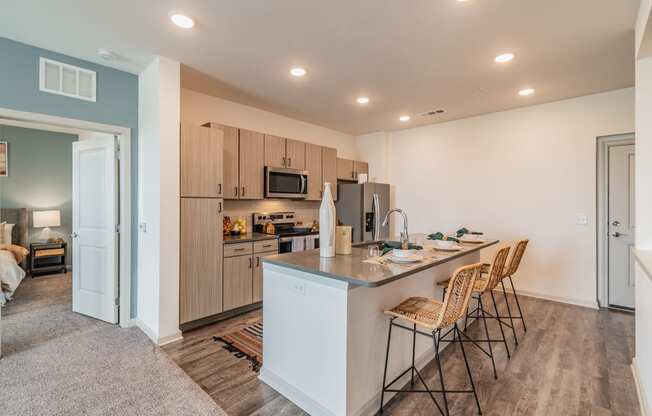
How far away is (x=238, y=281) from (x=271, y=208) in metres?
1.47

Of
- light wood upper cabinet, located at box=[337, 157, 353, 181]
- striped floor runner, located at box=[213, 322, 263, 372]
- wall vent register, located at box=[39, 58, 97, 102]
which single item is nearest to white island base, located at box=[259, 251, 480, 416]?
striped floor runner, located at box=[213, 322, 263, 372]

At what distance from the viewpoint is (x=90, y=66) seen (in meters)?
2.99

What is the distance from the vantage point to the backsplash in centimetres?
424

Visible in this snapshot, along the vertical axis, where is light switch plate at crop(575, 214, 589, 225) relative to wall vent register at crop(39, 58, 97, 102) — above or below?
below

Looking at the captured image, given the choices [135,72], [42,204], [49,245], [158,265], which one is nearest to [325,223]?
[158,265]

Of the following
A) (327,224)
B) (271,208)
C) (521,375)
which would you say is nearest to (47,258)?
(271,208)

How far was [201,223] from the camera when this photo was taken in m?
3.23

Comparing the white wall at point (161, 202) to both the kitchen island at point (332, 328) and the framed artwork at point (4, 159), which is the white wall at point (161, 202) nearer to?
the kitchen island at point (332, 328)

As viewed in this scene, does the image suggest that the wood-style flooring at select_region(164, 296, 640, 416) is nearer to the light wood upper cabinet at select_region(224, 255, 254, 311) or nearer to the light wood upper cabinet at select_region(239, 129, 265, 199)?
the light wood upper cabinet at select_region(224, 255, 254, 311)

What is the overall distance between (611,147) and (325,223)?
400cm

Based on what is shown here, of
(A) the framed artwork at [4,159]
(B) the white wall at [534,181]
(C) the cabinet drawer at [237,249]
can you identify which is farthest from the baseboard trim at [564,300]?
(A) the framed artwork at [4,159]

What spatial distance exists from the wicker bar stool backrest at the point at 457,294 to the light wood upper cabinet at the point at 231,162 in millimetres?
2849

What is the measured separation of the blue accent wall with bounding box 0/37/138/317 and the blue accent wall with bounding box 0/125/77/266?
3.86 meters

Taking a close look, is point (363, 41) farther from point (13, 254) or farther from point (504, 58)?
point (13, 254)
